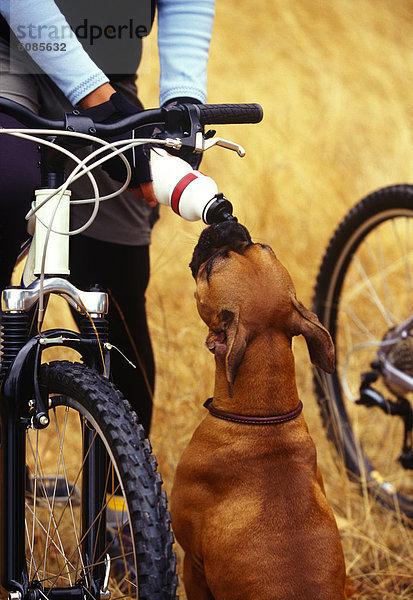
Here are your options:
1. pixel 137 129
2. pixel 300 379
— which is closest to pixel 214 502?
pixel 137 129

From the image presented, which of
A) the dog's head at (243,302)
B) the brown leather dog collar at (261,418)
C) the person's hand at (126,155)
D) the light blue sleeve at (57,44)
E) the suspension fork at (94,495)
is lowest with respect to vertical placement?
the suspension fork at (94,495)

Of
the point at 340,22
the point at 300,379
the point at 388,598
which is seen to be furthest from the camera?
the point at 340,22

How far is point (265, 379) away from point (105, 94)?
2.07 feet

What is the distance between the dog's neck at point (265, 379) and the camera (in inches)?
59.1

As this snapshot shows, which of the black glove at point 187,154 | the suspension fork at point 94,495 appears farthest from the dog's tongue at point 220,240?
the suspension fork at point 94,495

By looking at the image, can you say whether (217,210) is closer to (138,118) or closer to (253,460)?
(138,118)

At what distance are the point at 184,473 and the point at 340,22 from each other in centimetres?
371

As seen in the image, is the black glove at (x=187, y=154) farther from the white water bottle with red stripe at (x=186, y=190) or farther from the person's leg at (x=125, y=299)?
the person's leg at (x=125, y=299)

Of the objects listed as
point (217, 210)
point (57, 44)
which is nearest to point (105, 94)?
point (57, 44)

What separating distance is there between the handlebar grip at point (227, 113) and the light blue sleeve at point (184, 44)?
0.30 m

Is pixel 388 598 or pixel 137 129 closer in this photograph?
pixel 137 129

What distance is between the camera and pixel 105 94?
1428mm

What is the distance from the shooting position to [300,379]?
346 centimetres

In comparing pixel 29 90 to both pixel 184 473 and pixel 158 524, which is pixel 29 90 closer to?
pixel 184 473
